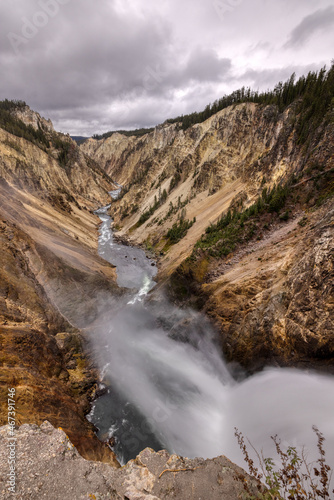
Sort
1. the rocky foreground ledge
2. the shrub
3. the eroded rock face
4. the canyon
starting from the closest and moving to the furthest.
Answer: the shrub < the rocky foreground ledge < the canyon < the eroded rock face

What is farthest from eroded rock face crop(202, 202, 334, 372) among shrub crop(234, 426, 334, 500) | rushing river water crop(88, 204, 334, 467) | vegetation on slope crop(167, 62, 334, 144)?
vegetation on slope crop(167, 62, 334, 144)

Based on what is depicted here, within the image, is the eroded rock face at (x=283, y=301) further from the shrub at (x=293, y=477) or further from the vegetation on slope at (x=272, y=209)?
the shrub at (x=293, y=477)

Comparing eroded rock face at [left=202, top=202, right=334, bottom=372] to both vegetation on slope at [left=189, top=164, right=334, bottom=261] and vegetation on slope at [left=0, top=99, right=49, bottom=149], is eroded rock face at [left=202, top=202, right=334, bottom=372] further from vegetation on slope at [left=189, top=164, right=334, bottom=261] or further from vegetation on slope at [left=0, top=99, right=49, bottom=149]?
vegetation on slope at [left=0, top=99, right=49, bottom=149]

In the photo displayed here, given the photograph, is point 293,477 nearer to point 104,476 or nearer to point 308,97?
point 104,476

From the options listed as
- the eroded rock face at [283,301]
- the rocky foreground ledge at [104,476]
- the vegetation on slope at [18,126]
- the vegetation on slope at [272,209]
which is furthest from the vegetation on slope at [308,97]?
the vegetation on slope at [18,126]

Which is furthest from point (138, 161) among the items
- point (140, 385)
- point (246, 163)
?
point (140, 385)

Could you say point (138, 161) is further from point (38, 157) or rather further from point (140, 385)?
point (140, 385)

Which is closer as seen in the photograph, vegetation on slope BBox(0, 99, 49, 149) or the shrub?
the shrub
